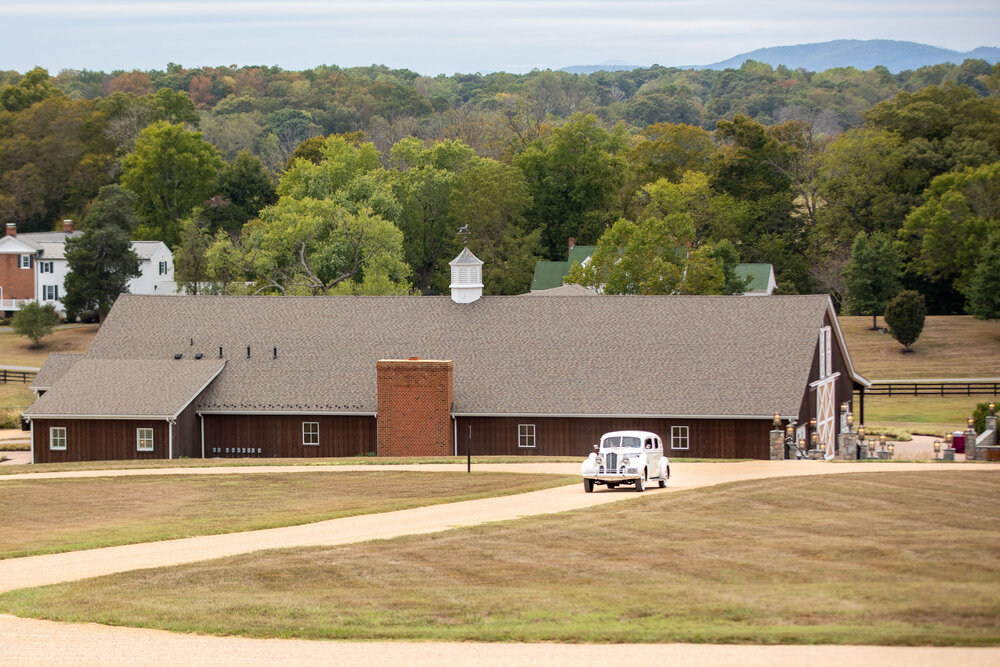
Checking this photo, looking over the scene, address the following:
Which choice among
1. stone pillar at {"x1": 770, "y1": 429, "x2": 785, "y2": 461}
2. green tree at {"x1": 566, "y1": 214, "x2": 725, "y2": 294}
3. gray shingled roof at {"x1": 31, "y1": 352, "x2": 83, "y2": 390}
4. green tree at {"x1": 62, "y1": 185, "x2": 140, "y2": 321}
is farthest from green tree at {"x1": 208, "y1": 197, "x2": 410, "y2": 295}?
stone pillar at {"x1": 770, "y1": 429, "x2": 785, "y2": 461}

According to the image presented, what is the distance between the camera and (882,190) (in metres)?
107

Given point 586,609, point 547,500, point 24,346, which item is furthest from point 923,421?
point 24,346

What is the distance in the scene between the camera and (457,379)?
51.3m

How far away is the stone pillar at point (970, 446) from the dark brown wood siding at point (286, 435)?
21862mm

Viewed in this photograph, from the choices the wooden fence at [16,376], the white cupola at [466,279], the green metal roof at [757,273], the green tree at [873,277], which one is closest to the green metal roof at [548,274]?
the green metal roof at [757,273]

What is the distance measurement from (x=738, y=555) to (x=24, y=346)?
80.6 metres

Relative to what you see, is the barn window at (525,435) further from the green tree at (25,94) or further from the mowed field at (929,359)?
the green tree at (25,94)

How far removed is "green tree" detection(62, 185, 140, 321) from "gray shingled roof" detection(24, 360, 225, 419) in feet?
159

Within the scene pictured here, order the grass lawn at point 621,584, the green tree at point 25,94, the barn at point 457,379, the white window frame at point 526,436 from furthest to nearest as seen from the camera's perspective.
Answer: the green tree at point 25,94, the white window frame at point 526,436, the barn at point 457,379, the grass lawn at point 621,584

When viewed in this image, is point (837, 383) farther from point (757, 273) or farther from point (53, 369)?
point (757, 273)

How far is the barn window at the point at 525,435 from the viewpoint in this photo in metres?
49.4

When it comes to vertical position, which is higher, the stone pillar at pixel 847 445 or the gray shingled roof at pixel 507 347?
the gray shingled roof at pixel 507 347

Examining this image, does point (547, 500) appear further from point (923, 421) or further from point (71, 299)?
point (71, 299)

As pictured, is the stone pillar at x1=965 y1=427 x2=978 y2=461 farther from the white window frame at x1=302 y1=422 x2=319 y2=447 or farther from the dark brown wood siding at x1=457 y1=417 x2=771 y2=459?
the white window frame at x1=302 y1=422 x2=319 y2=447
